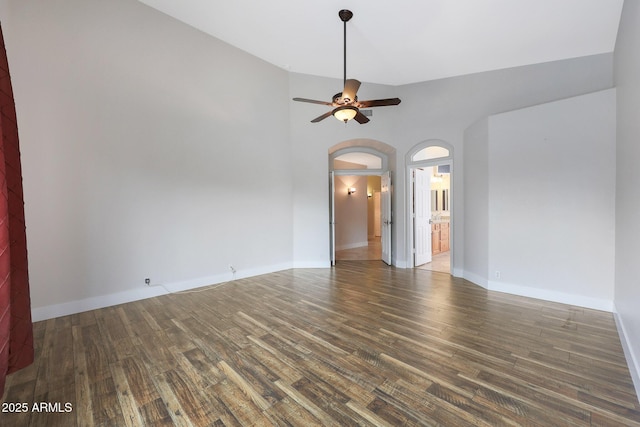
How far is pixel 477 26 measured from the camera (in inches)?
152

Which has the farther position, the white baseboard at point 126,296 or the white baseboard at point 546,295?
the white baseboard at point 546,295

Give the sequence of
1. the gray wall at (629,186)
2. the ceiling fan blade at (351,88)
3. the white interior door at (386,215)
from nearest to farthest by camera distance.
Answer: the gray wall at (629,186), the ceiling fan blade at (351,88), the white interior door at (386,215)

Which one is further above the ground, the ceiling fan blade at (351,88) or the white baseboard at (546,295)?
the ceiling fan blade at (351,88)

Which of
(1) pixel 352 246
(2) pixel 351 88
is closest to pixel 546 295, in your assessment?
(2) pixel 351 88

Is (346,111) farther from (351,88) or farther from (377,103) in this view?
(377,103)

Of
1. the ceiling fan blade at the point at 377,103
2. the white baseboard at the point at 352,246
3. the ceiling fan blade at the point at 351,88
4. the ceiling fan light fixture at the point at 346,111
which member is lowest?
the white baseboard at the point at 352,246

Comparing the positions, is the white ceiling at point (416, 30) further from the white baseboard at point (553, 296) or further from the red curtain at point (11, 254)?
the white baseboard at point (553, 296)

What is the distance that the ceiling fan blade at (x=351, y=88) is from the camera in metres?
3.18

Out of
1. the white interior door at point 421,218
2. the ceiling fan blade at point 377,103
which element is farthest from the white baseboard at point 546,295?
the ceiling fan blade at point 377,103

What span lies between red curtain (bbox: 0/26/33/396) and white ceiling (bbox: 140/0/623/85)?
3.53 meters

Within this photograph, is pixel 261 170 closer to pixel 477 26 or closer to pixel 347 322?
pixel 347 322

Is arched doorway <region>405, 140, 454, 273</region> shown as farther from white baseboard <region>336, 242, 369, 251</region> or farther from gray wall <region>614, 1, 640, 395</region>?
white baseboard <region>336, 242, 369, 251</region>

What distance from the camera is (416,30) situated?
160 inches

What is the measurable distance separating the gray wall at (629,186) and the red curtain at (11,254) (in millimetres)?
3917
